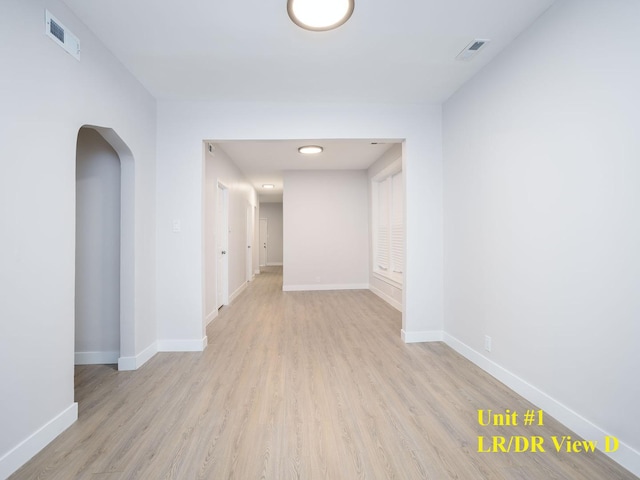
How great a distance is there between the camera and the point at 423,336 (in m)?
3.51

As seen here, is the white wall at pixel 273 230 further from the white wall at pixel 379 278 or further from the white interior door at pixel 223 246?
the white interior door at pixel 223 246

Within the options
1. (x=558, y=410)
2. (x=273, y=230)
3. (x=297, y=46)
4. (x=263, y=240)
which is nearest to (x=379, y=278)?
(x=558, y=410)

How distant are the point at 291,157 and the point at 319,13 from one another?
380 cm

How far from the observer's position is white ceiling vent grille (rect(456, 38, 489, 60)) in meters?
2.35

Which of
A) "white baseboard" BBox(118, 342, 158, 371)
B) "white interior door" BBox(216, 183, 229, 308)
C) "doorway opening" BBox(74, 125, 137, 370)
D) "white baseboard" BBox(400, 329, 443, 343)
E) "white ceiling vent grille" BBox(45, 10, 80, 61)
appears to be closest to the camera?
"white ceiling vent grille" BBox(45, 10, 80, 61)

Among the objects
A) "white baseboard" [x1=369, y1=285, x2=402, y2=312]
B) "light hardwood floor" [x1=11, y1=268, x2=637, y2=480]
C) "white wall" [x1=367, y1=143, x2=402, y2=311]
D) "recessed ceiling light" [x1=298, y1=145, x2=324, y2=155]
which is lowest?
"light hardwood floor" [x1=11, y1=268, x2=637, y2=480]

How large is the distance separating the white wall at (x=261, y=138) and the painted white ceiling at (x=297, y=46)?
150 millimetres

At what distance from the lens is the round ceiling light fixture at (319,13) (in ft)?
6.19

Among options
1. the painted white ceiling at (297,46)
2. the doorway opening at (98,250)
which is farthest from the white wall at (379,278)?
the doorway opening at (98,250)

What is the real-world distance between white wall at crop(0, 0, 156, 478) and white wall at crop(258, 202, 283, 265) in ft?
35.4

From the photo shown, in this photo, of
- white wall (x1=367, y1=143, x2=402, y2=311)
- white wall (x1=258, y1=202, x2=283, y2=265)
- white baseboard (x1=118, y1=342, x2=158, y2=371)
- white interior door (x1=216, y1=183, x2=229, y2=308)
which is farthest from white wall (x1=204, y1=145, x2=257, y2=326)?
white wall (x1=258, y1=202, x2=283, y2=265)

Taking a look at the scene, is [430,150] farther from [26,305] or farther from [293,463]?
[26,305]

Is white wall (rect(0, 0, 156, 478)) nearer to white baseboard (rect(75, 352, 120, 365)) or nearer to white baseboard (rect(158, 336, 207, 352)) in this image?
white baseboard (rect(75, 352, 120, 365))

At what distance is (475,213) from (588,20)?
1479mm
